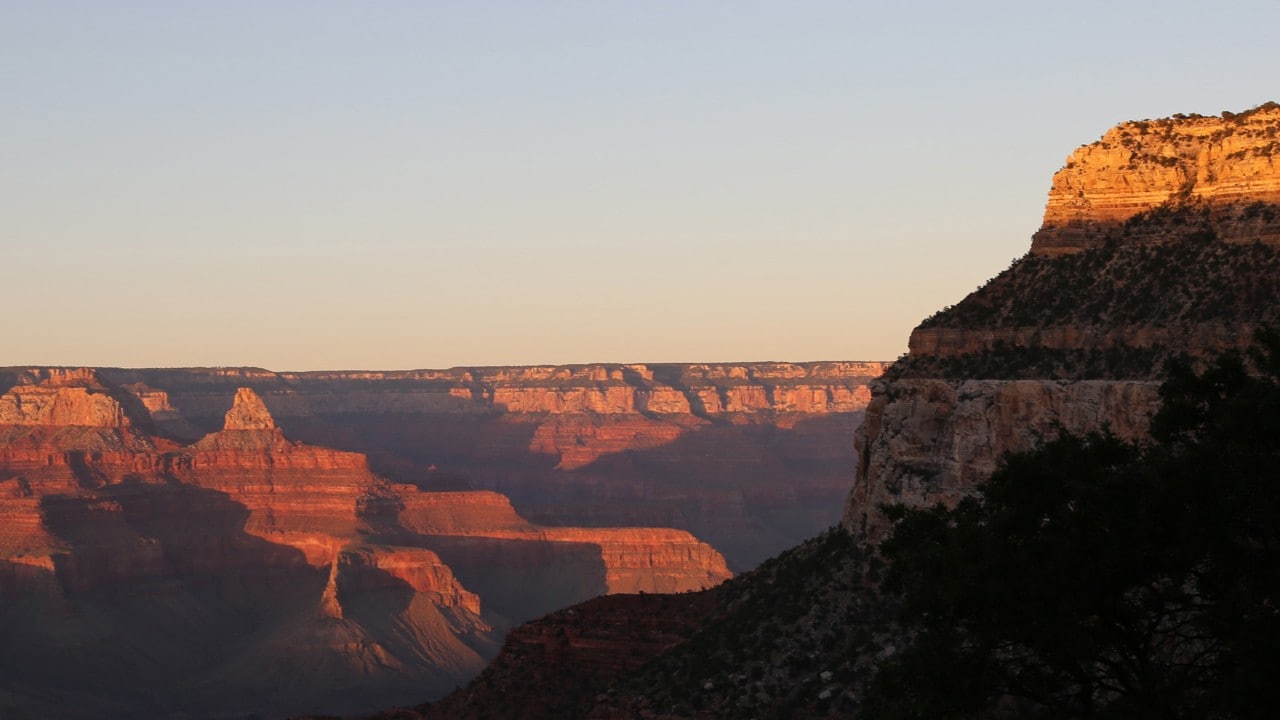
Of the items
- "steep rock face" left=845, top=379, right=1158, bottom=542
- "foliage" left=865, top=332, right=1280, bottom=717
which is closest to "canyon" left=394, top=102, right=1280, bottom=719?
"steep rock face" left=845, top=379, right=1158, bottom=542

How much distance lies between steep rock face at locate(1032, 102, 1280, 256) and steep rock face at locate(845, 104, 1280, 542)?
0.16 feet

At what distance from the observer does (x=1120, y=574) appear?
39.4 m

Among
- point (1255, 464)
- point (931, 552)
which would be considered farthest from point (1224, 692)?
point (931, 552)

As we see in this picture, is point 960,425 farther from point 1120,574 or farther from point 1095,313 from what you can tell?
point 1120,574

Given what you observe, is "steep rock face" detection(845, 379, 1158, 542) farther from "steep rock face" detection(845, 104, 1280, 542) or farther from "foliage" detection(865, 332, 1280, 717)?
"foliage" detection(865, 332, 1280, 717)

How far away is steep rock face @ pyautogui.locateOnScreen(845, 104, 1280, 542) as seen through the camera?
6159 cm

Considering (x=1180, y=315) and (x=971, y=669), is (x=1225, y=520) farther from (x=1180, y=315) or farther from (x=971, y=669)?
(x=1180, y=315)

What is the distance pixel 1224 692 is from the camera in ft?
120

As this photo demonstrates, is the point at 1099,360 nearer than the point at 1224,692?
No

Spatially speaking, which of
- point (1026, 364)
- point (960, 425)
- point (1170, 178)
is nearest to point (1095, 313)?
point (1026, 364)

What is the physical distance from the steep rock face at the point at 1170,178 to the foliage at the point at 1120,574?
992 inches

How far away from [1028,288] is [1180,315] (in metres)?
7.76

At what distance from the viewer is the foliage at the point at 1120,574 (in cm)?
3803

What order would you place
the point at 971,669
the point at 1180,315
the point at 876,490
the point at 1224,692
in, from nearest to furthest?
the point at 1224,692 < the point at 971,669 < the point at 1180,315 < the point at 876,490
